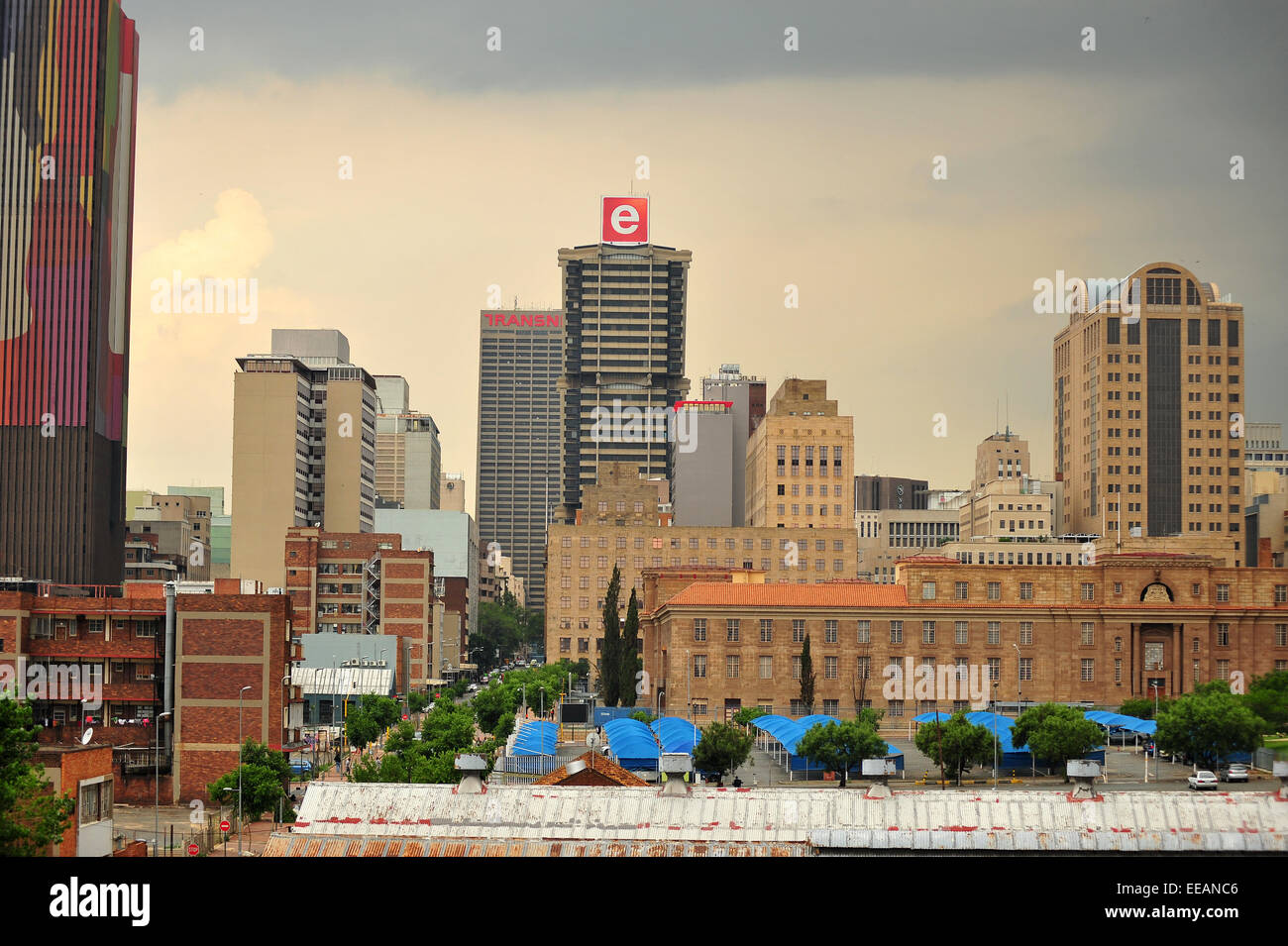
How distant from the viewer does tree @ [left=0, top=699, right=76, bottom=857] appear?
28017 mm

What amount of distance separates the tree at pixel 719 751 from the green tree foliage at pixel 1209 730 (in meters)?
19.7

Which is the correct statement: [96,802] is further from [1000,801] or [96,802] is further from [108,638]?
[108,638]

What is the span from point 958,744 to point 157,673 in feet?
123

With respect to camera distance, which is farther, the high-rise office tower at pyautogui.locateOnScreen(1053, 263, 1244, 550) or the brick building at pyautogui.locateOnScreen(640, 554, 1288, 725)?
the high-rise office tower at pyautogui.locateOnScreen(1053, 263, 1244, 550)

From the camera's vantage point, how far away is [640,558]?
156 m

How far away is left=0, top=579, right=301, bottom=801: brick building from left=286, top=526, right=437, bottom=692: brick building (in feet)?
184

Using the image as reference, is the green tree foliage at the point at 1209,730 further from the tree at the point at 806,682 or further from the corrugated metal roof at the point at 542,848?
the corrugated metal roof at the point at 542,848

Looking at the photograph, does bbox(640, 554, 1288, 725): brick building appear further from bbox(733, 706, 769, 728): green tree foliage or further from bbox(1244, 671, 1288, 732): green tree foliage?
bbox(1244, 671, 1288, 732): green tree foliage

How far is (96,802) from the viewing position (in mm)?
39250

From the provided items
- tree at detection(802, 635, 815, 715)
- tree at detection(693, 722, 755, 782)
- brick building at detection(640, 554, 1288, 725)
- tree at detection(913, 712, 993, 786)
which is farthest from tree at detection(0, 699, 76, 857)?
brick building at detection(640, 554, 1288, 725)

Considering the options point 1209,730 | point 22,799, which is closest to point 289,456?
point 1209,730

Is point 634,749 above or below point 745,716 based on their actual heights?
above

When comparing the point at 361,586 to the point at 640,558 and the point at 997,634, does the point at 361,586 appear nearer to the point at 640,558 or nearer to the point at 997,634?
the point at 640,558

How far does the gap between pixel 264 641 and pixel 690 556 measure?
305ft
